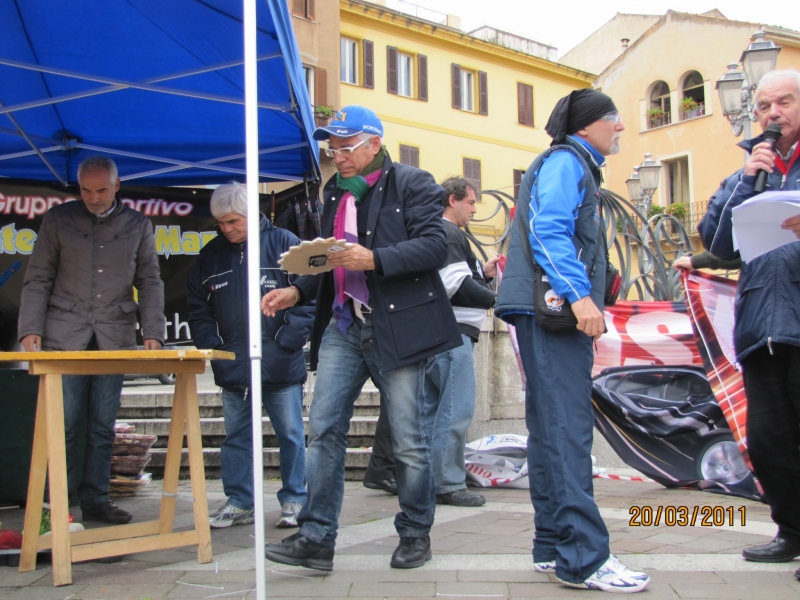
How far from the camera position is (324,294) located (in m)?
4.15

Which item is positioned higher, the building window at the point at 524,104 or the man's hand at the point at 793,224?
the building window at the point at 524,104

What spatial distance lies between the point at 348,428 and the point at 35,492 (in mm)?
1437

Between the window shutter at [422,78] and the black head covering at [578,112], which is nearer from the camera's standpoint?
the black head covering at [578,112]

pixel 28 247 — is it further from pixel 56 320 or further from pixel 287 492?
pixel 287 492

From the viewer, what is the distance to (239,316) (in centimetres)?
511

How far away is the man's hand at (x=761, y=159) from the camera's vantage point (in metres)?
3.72

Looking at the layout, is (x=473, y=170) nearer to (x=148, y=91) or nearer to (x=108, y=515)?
(x=148, y=91)

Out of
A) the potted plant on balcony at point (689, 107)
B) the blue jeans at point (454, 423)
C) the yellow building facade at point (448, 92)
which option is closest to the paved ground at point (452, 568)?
the blue jeans at point (454, 423)

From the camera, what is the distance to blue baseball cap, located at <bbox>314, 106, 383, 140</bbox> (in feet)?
12.9

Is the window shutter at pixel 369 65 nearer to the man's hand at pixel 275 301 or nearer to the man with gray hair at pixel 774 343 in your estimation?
the man's hand at pixel 275 301

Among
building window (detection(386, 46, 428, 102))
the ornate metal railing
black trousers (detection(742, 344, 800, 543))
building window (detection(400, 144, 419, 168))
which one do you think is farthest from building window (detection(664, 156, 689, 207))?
black trousers (detection(742, 344, 800, 543))

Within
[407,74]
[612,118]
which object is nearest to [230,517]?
[612,118]

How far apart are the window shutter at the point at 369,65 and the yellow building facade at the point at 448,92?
0.04 m
